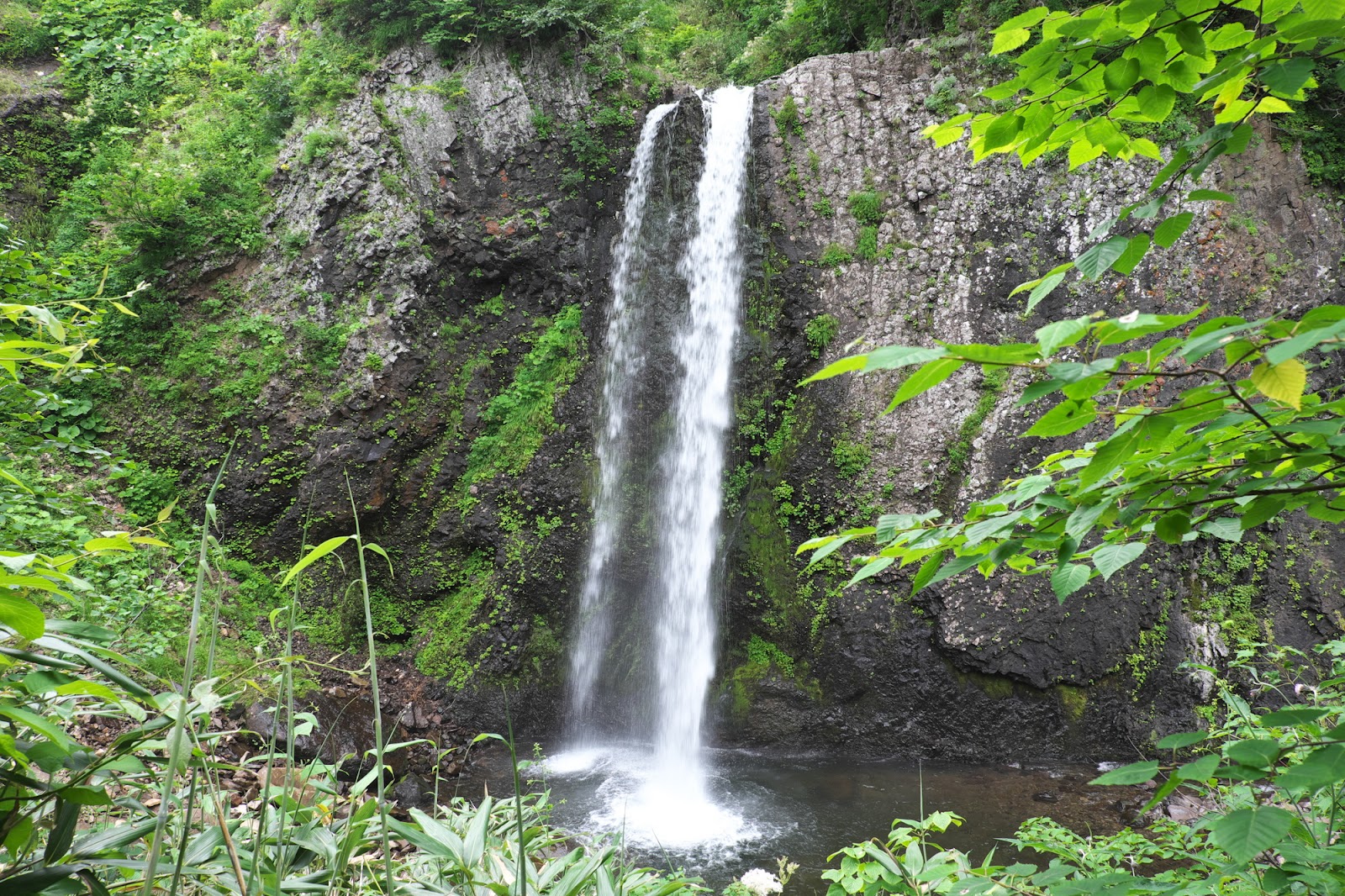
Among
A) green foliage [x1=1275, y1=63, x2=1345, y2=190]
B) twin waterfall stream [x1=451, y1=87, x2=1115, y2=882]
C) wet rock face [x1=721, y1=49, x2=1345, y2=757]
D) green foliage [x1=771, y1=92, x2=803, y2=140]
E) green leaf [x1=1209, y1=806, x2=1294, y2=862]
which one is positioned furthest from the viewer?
green foliage [x1=771, y1=92, x2=803, y2=140]

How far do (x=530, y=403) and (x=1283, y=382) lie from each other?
7988 mm

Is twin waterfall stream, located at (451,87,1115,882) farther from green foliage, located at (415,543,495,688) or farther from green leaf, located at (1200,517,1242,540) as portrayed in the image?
green leaf, located at (1200,517,1242,540)

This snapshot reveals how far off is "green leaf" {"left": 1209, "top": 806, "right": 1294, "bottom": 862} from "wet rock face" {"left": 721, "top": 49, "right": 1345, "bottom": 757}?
5.85 meters

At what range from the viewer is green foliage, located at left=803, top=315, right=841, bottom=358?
7.99 meters

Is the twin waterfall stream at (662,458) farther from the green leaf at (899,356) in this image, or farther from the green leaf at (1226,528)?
the green leaf at (899,356)

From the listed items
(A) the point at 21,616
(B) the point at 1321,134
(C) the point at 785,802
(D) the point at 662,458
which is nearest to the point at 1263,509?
(A) the point at 21,616

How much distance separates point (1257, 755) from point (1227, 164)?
9.28 metres

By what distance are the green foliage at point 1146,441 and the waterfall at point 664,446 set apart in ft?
20.0

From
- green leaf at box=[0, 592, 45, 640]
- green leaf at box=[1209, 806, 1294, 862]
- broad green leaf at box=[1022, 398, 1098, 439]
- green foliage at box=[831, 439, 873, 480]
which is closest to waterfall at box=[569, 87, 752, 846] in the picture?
green foliage at box=[831, 439, 873, 480]

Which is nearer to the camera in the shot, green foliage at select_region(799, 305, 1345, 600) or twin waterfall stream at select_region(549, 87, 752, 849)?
green foliage at select_region(799, 305, 1345, 600)

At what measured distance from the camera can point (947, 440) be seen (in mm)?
7398

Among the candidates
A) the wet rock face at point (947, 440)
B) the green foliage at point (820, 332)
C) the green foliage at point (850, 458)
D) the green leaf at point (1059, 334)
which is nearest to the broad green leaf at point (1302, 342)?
the green leaf at point (1059, 334)

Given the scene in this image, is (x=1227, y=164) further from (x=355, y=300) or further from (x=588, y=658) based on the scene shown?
(x=355, y=300)

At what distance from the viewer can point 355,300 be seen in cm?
816
